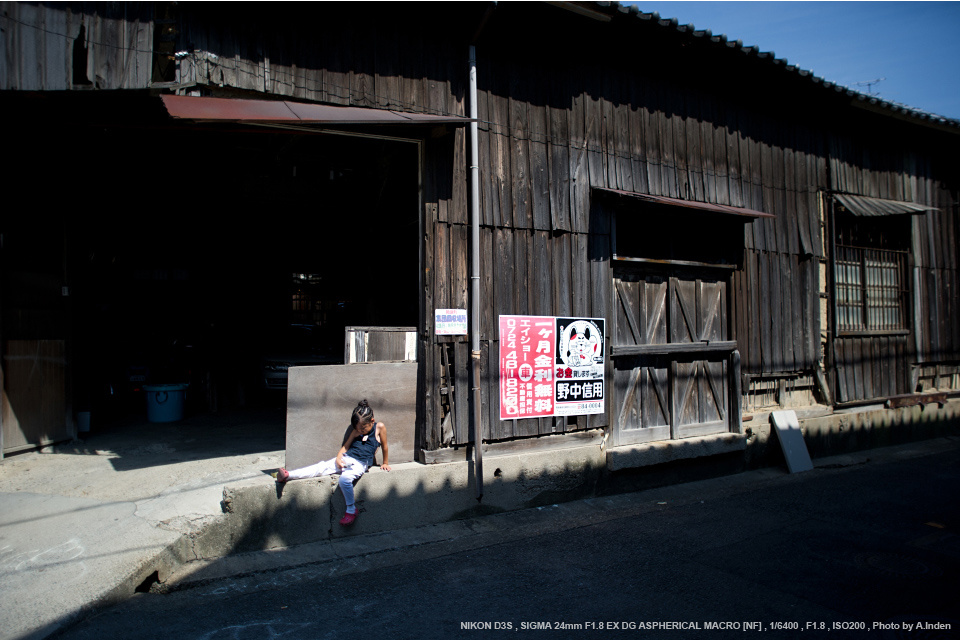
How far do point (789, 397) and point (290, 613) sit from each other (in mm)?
9206

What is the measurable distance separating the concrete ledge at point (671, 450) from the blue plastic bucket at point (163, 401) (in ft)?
23.7

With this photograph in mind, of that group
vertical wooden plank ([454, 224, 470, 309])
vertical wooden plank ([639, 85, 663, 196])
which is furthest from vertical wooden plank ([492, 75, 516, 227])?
vertical wooden plank ([639, 85, 663, 196])

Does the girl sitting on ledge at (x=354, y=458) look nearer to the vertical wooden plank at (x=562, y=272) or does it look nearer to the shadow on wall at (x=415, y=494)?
the shadow on wall at (x=415, y=494)

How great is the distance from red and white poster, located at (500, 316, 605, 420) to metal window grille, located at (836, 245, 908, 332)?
5.98 m

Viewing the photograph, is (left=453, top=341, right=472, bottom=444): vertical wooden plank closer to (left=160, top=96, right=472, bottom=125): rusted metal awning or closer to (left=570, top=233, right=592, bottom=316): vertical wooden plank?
(left=570, top=233, right=592, bottom=316): vertical wooden plank

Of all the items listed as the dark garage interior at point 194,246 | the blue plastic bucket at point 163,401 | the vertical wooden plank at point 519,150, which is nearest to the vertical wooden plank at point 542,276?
the vertical wooden plank at point 519,150

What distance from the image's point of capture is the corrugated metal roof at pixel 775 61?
7.36 meters

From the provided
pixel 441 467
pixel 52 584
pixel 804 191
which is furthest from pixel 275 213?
pixel 804 191

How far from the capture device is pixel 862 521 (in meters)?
6.56

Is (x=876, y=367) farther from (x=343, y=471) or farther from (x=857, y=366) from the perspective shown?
(x=343, y=471)

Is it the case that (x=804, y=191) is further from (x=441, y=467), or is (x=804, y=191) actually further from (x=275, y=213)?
(x=275, y=213)

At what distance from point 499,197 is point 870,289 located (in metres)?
8.80

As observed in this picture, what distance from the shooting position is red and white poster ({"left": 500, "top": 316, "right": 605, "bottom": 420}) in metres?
7.13

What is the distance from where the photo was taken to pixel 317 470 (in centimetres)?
589
